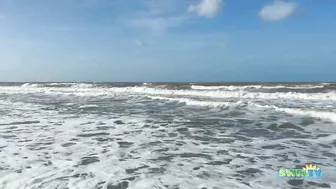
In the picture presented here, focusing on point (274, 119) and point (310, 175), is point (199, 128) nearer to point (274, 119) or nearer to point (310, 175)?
point (274, 119)

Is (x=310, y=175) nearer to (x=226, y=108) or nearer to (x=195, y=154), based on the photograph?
(x=195, y=154)

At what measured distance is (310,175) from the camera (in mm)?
4980

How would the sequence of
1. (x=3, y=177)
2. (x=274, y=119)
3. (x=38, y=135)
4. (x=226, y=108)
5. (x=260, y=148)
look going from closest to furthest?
1. (x=3, y=177)
2. (x=260, y=148)
3. (x=38, y=135)
4. (x=274, y=119)
5. (x=226, y=108)

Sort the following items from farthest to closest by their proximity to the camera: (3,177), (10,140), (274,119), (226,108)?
(226,108)
(274,119)
(10,140)
(3,177)

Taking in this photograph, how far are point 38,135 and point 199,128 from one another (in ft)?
14.4

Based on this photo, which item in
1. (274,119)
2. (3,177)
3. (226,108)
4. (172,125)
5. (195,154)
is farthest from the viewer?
(226,108)

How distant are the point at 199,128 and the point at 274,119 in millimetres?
3076

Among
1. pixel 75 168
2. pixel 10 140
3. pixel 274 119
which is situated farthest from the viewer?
pixel 274 119

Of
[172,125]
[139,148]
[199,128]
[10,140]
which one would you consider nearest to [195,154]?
[139,148]

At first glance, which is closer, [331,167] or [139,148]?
[331,167]

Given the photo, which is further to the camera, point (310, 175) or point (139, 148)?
point (139, 148)

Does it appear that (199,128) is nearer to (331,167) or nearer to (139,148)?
(139,148)

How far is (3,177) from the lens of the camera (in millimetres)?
4777

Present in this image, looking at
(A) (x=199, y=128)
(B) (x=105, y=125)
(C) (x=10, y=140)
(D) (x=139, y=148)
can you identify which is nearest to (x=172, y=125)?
(A) (x=199, y=128)
